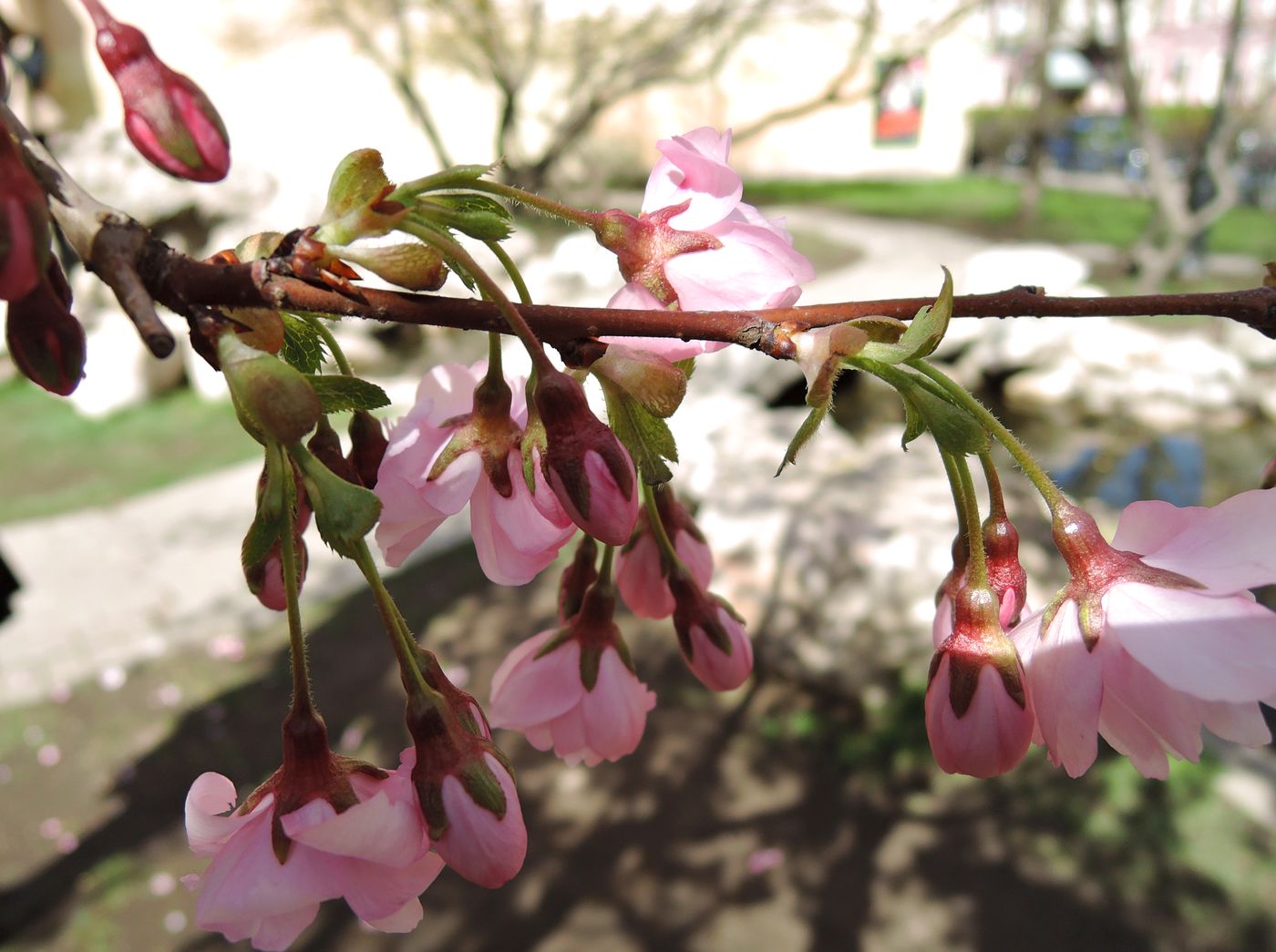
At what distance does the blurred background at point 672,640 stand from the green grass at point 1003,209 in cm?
159

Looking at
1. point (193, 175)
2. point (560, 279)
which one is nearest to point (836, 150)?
point (560, 279)

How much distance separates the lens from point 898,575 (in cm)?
362

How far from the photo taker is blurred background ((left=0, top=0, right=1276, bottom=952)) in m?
2.87

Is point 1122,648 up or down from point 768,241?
down

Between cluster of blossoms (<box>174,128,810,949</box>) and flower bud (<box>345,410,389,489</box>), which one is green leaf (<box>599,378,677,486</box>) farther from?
flower bud (<box>345,410,389,489</box>)

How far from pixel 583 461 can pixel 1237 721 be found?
39 cm

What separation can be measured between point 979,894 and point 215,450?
5.00m

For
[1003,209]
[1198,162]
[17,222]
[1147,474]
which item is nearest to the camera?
[17,222]

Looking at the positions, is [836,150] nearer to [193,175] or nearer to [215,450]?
[215,450]

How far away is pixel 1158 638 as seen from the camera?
1.76 ft

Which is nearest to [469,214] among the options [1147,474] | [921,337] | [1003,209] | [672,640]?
[921,337]

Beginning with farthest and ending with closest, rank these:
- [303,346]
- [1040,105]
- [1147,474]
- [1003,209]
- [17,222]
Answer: [1003,209]
[1040,105]
[1147,474]
[303,346]
[17,222]

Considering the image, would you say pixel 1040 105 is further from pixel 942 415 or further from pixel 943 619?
pixel 942 415

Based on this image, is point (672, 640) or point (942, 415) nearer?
point (942, 415)
